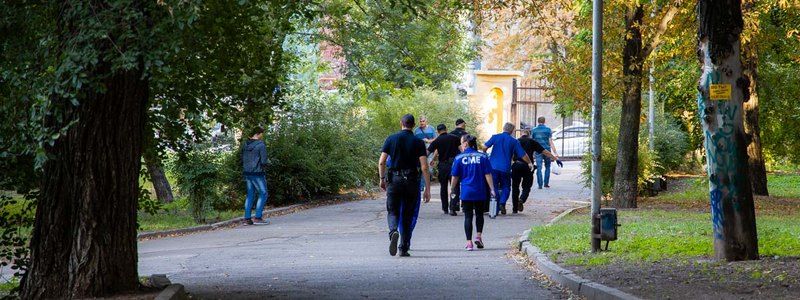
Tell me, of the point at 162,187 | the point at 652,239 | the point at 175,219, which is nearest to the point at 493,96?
the point at 162,187

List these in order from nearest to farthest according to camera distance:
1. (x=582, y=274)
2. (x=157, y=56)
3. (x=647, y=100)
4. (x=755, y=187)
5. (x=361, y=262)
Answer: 1. (x=157, y=56)
2. (x=582, y=274)
3. (x=361, y=262)
4. (x=755, y=187)
5. (x=647, y=100)

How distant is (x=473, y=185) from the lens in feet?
51.9

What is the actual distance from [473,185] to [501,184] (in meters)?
6.11

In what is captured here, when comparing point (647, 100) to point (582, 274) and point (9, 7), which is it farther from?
point (9, 7)

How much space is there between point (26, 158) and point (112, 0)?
2214mm

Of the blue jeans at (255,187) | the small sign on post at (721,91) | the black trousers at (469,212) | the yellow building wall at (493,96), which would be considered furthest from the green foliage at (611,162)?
the yellow building wall at (493,96)

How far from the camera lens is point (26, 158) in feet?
34.0

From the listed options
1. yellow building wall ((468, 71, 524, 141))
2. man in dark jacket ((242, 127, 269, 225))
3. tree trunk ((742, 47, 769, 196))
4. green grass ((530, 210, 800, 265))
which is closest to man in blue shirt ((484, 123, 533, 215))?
green grass ((530, 210, 800, 265))

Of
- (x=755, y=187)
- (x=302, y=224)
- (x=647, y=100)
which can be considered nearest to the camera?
(x=302, y=224)

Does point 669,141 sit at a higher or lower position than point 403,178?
higher

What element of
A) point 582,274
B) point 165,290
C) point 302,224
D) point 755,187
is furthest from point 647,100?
point 165,290

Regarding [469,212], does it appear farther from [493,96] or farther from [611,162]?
[493,96]

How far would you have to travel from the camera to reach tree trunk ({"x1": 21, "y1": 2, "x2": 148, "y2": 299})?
988 cm

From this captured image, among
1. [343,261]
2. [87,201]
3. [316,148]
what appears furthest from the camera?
[316,148]
